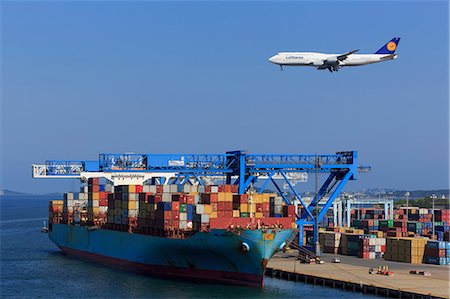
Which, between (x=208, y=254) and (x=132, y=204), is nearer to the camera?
(x=208, y=254)

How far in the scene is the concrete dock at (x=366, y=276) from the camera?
57281mm

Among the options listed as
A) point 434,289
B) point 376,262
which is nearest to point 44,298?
point 434,289

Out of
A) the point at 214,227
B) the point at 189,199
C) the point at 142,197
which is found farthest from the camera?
the point at 142,197

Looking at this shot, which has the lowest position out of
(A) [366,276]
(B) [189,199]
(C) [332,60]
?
(A) [366,276]

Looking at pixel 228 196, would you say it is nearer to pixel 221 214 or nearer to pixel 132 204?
pixel 221 214

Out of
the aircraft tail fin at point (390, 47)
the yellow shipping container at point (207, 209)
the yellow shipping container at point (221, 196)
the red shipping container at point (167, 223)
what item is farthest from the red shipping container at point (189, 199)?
the aircraft tail fin at point (390, 47)

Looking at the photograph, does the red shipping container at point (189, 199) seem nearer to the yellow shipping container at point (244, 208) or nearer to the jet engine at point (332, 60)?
the yellow shipping container at point (244, 208)

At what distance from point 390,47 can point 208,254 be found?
110ft

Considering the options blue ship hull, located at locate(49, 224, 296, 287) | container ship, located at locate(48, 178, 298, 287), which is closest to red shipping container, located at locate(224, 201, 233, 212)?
container ship, located at locate(48, 178, 298, 287)

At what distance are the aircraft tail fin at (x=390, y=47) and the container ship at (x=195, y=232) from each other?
2339 cm

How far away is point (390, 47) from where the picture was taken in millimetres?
82438

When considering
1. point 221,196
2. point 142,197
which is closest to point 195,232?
point 221,196

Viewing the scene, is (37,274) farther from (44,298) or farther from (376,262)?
(376,262)

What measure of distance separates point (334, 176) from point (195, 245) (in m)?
26.1
